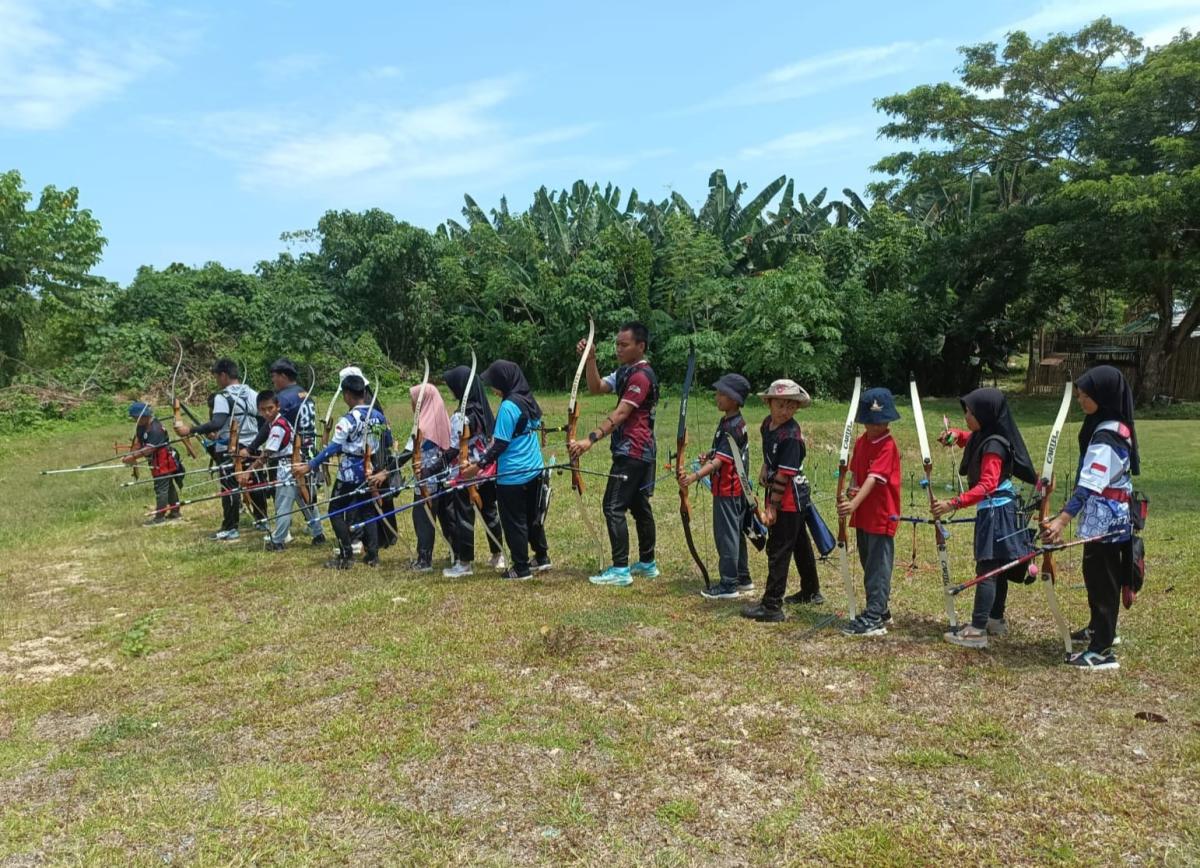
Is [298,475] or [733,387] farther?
[298,475]

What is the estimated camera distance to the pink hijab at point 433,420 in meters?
7.38

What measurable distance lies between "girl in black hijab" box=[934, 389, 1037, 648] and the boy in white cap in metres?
0.96

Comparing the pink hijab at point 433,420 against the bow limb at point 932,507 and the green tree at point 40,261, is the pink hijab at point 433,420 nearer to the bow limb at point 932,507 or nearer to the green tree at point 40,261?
the bow limb at point 932,507

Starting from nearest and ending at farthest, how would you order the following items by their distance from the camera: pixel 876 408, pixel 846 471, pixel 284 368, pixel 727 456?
pixel 876 408 < pixel 846 471 < pixel 727 456 < pixel 284 368

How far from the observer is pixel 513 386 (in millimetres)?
6637

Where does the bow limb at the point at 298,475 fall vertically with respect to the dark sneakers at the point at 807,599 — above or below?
above

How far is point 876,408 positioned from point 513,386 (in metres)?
2.83

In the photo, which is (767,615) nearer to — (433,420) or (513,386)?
(513,386)

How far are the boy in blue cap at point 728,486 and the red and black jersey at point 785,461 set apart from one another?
375 millimetres

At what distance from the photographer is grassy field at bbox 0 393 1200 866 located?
Answer: 332 centimetres

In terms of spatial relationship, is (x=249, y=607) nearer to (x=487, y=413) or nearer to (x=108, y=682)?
(x=108, y=682)

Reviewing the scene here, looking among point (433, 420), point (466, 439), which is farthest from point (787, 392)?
point (433, 420)

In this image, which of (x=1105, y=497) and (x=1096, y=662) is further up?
(x=1105, y=497)

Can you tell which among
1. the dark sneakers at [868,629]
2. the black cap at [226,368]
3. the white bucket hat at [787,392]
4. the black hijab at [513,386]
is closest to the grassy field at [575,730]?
the dark sneakers at [868,629]
